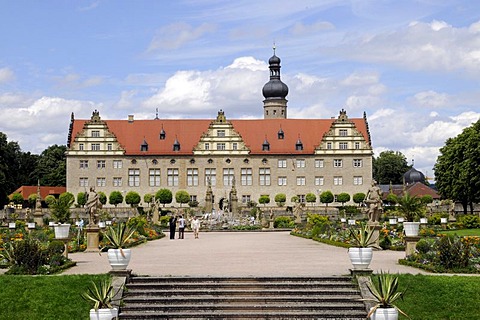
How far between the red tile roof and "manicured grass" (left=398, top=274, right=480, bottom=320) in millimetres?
59291

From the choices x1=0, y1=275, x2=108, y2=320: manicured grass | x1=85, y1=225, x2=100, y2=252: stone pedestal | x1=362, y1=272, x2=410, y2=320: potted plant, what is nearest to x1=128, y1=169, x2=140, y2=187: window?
x1=85, y1=225, x2=100, y2=252: stone pedestal

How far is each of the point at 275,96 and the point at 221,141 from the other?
12.7 metres

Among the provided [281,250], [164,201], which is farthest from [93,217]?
[164,201]

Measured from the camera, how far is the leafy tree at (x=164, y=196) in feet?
231

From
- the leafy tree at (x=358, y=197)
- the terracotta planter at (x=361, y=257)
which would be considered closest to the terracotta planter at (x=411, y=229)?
the terracotta planter at (x=361, y=257)

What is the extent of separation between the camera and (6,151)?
226 feet

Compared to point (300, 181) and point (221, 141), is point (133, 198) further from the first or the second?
point (300, 181)

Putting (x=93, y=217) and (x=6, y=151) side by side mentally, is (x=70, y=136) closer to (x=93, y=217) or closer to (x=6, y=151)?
(x=6, y=151)

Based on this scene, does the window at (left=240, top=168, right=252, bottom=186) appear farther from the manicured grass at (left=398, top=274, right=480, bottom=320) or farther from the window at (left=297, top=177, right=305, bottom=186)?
the manicured grass at (left=398, top=274, right=480, bottom=320)

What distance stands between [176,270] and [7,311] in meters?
4.51

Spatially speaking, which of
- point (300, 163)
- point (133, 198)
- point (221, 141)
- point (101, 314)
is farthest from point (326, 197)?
point (101, 314)

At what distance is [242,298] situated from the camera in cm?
1477

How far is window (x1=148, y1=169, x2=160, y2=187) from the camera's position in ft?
243

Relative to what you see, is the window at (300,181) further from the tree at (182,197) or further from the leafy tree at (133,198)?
the leafy tree at (133,198)
